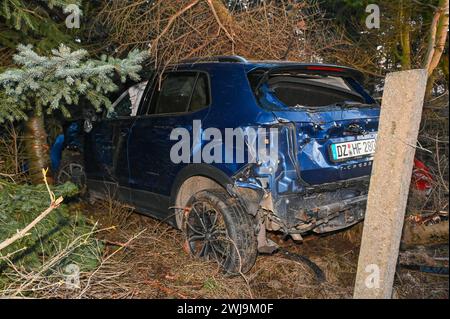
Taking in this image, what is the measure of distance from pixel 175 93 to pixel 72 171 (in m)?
2.34

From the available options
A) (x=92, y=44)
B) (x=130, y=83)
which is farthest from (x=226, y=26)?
(x=92, y=44)

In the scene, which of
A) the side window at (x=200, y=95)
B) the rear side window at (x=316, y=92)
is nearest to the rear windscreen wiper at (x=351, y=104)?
the rear side window at (x=316, y=92)

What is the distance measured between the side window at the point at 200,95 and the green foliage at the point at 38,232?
4.39ft

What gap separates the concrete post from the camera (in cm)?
227

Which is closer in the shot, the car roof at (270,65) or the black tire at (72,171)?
the car roof at (270,65)

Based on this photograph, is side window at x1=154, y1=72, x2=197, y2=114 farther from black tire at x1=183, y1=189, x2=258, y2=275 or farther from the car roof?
black tire at x1=183, y1=189, x2=258, y2=275

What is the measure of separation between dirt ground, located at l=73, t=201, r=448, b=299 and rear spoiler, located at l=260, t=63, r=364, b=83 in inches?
67.4

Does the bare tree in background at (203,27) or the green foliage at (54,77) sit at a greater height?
the bare tree in background at (203,27)

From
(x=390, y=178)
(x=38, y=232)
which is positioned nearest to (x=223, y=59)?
(x=390, y=178)

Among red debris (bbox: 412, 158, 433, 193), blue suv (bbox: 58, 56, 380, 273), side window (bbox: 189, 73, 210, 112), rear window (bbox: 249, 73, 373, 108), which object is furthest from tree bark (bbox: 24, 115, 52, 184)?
red debris (bbox: 412, 158, 433, 193)

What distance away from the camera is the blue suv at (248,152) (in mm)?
3246

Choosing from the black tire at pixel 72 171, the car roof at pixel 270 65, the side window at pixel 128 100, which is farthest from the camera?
the black tire at pixel 72 171

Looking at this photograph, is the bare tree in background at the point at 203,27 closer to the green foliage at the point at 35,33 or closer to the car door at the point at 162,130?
the car door at the point at 162,130

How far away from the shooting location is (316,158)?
331 cm
